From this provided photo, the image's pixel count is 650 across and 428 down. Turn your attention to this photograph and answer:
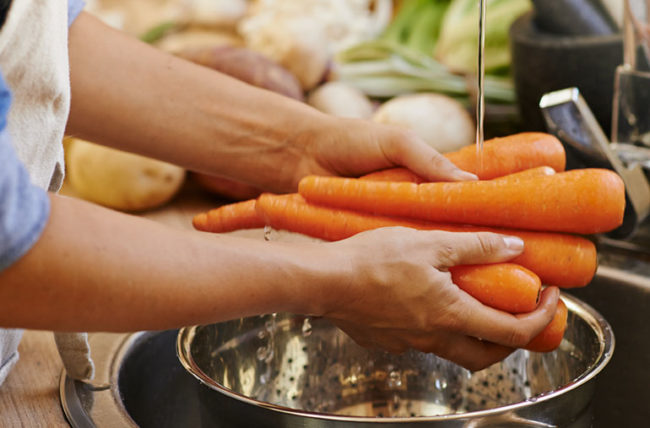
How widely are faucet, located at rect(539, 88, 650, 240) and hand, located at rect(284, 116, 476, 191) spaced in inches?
9.6

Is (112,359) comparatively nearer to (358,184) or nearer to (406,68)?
(358,184)

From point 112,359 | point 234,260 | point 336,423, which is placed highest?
point 234,260

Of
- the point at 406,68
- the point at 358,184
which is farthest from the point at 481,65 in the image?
the point at 406,68

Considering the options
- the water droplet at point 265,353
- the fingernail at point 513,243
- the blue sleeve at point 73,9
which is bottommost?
the water droplet at point 265,353

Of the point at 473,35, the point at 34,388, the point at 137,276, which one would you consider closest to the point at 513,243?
the point at 137,276

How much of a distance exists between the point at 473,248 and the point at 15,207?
15.8 inches

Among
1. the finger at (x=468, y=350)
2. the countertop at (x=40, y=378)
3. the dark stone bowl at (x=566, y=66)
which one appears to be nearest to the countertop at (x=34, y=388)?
the countertop at (x=40, y=378)

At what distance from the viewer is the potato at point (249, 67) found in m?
1.44

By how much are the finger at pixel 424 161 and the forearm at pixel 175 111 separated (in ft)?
0.46

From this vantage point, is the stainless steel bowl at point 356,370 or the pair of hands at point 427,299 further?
the stainless steel bowl at point 356,370

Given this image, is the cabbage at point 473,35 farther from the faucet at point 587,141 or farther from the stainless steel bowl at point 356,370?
the stainless steel bowl at point 356,370

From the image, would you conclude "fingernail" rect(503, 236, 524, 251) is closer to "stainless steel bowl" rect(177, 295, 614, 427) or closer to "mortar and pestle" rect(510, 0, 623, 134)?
"stainless steel bowl" rect(177, 295, 614, 427)

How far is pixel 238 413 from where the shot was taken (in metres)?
0.67

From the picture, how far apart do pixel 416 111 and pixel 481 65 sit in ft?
2.13
